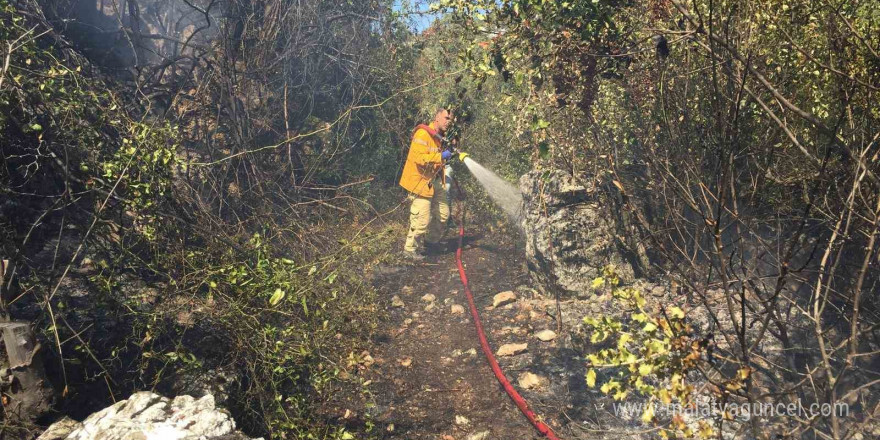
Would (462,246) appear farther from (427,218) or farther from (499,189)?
(499,189)

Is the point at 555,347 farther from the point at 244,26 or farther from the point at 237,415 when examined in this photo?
the point at 244,26

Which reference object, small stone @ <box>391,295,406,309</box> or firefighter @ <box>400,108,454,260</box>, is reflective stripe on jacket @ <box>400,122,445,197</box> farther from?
small stone @ <box>391,295,406,309</box>

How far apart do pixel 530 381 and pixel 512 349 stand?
51 cm

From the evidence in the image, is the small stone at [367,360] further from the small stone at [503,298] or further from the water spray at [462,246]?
the small stone at [503,298]

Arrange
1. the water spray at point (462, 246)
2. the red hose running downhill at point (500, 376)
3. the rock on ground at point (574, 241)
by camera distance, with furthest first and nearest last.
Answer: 1. the rock on ground at point (574, 241)
2. the water spray at point (462, 246)
3. the red hose running downhill at point (500, 376)

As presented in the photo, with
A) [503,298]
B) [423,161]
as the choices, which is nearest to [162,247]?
[503,298]

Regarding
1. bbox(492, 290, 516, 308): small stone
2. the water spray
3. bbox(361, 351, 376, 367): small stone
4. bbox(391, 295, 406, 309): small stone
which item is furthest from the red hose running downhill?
bbox(361, 351, 376, 367): small stone

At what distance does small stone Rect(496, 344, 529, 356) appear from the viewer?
4.54 metres

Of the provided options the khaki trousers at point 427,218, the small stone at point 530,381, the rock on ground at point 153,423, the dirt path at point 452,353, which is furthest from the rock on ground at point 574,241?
the rock on ground at point 153,423

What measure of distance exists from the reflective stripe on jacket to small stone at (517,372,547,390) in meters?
3.00

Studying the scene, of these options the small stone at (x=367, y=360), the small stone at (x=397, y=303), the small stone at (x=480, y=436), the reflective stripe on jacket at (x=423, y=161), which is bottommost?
the small stone at (x=480, y=436)

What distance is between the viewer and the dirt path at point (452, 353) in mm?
3695

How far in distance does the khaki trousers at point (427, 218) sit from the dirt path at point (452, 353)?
0.39m

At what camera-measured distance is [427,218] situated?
7.02 m
